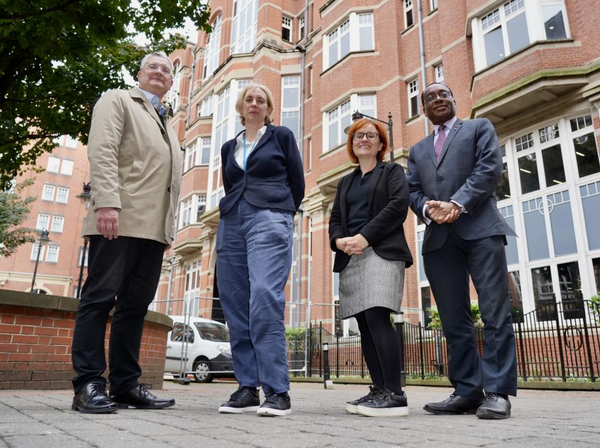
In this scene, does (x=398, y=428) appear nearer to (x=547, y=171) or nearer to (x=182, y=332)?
(x=182, y=332)

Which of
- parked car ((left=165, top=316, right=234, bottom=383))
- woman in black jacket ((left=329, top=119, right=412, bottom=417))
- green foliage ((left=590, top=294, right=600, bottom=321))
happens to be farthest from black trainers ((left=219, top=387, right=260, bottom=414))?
parked car ((left=165, top=316, right=234, bottom=383))

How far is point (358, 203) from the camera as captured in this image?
3871 millimetres

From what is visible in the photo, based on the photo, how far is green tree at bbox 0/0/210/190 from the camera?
287 inches

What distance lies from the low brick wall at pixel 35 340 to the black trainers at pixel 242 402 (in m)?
2.90

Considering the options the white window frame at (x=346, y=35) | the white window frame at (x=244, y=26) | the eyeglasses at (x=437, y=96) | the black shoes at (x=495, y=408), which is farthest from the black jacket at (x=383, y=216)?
the white window frame at (x=244, y=26)

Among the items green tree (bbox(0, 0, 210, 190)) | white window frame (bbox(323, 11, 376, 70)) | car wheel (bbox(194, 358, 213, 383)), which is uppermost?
white window frame (bbox(323, 11, 376, 70))

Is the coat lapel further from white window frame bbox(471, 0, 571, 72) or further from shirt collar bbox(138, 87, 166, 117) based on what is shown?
white window frame bbox(471, 0, 571, 72)

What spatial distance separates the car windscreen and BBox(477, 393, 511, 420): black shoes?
33.5 feet

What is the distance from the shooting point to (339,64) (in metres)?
19.1

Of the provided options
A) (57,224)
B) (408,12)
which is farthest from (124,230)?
(57,224)

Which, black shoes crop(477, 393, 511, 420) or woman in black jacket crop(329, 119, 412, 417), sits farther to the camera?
woman in black jacket crop(329, 119, 412, 417)

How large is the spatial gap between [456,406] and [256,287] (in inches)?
67.5

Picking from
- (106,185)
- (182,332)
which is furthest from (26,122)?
(106,185)

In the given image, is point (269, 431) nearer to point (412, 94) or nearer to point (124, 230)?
point (124, 230)
